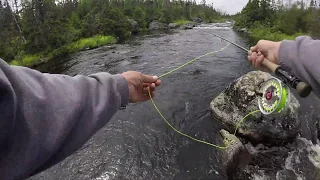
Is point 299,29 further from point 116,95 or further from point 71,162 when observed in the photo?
point 116,95

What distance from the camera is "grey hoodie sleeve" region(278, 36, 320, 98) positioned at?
4.37 ft

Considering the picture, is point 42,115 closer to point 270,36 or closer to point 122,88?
point 122,88

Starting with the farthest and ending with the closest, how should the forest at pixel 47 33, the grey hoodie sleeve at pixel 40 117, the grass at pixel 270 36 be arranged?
the grass at pixel 270 36
the forest at pixel 47 33
the grey hoodie sleeve at pixel 40 117

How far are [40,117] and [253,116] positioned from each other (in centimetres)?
584

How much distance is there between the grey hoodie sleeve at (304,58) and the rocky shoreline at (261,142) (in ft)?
12.1

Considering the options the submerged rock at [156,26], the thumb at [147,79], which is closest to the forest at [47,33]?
the submerged rock at [156,26]

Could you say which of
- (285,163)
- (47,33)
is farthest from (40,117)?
(47,33)

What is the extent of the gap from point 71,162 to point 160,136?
7.34 feet

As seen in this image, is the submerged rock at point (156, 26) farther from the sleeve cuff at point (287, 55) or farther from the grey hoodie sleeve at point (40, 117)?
the grey hoodie sleeve at point (40, 117)

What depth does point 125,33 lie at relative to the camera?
103ft

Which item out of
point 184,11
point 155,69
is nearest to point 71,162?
point 155,69

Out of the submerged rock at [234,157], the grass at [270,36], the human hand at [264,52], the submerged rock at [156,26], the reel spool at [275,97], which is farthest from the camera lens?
the submerged rock at [156,26]

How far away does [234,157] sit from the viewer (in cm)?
501

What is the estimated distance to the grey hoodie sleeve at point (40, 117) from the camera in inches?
34.0
